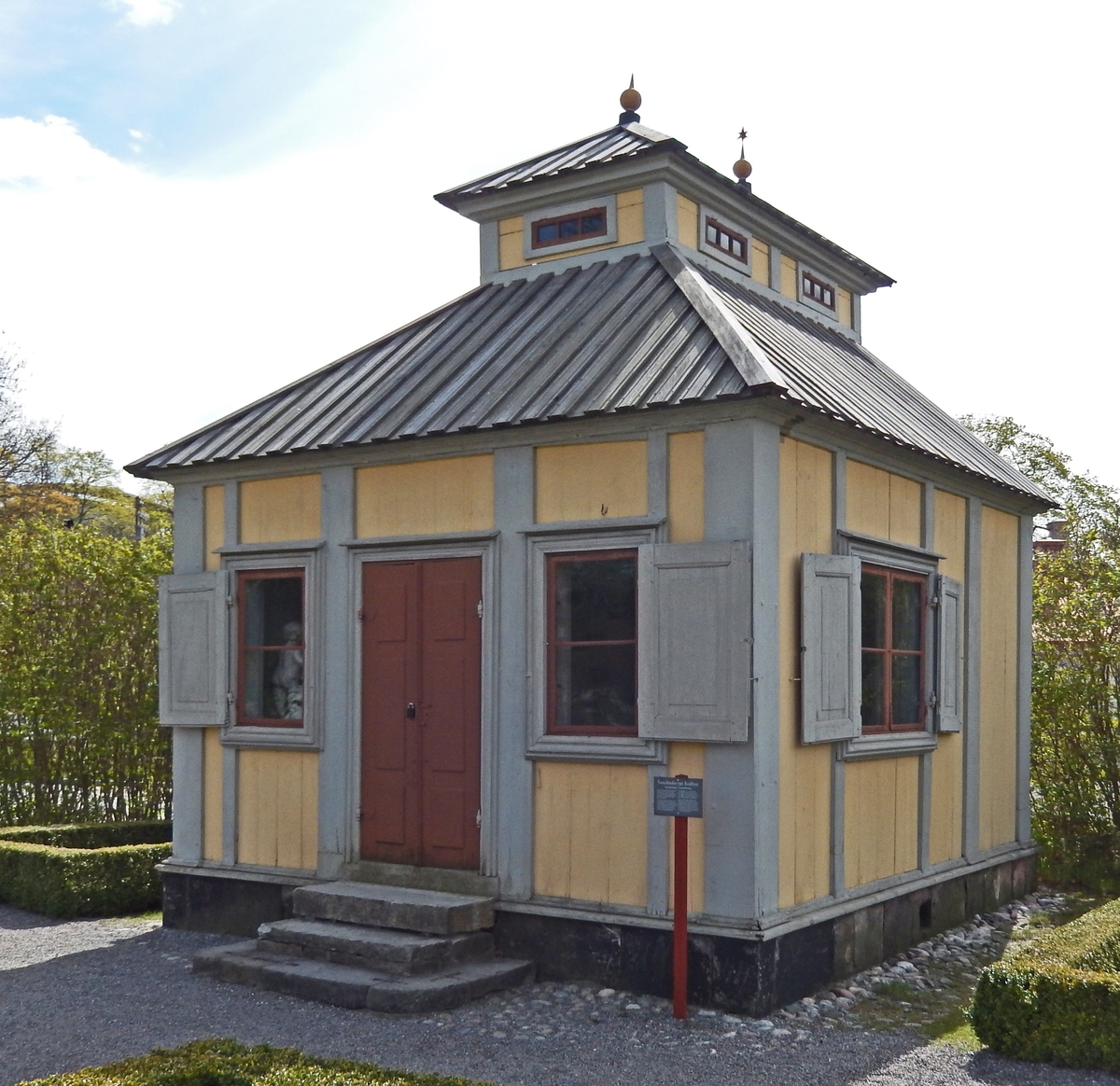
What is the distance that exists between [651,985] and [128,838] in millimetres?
6412

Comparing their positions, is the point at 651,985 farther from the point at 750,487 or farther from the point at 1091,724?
the point at 1091,724

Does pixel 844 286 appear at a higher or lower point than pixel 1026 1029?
higher

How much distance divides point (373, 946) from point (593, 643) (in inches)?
89.8

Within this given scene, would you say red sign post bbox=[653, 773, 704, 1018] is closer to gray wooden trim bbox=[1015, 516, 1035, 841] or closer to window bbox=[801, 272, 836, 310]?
gray wooden trim bbox=[1015, 516, 1035, 841]

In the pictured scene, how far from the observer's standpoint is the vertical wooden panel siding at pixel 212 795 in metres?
9.82

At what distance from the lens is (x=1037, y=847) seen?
11633 millimetres

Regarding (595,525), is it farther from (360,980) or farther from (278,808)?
(278,808)

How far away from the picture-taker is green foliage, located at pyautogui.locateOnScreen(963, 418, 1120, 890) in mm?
12102

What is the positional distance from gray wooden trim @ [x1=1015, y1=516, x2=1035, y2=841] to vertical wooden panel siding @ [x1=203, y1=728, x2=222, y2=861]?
22.2 ft

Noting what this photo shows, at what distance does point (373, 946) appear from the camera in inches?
313

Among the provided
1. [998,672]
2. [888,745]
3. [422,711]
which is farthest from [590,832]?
[998,672]

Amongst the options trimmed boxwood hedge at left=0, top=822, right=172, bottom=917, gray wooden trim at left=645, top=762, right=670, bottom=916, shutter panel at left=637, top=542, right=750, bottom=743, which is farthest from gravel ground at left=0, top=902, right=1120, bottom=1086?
trimmed boxwood hedge at left=0, top=822, right=172, bottom=917

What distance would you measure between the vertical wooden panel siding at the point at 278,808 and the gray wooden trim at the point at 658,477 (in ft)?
10.4

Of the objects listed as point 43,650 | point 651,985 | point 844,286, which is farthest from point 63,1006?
point 844,286
